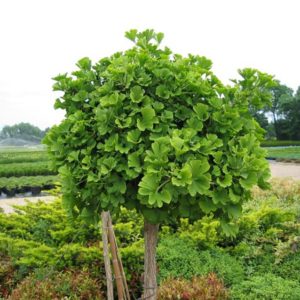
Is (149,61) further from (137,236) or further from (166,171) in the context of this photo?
(137,236)

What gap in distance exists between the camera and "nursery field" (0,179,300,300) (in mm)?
3154

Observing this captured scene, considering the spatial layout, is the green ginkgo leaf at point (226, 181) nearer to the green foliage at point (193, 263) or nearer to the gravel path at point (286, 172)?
the green foliage at point (193, 263)

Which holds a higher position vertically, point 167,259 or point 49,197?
point 167,259

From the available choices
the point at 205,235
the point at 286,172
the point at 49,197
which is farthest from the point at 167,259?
the point at 286,172

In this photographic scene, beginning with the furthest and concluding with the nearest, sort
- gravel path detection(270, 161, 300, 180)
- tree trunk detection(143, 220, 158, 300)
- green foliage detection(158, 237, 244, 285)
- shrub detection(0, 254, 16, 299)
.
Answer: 1. gravel path detection(270, 161, 300, 180)
2. shrub detection(0, 254, 16, 299)
3. green foliage detection(158, 237, 244, 285)
4. tree trunk detection(143, 220, 158, 300)

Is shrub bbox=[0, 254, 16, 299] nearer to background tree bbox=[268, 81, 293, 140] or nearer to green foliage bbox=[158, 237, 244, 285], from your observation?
green foliage bbox=[158, 237, 244, 285]

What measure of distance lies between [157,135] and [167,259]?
1947mm

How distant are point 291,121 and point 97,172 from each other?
126 feet

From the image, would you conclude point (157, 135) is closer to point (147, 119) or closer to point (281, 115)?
point (147, 119)

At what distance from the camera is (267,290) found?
2.99m

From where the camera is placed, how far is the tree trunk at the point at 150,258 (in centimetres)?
248

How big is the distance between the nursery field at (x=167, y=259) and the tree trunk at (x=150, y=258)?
36 centimetres

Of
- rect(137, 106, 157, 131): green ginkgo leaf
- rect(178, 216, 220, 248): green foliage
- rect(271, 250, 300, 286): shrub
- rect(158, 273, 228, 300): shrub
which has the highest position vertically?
rect(137, 106, 157, 131): green ginkgo leaf

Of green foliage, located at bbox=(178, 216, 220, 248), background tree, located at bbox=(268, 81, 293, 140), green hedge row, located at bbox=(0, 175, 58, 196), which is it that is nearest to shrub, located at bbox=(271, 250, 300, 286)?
green foliage, located at bbox=(178, 216, 220, 248)
